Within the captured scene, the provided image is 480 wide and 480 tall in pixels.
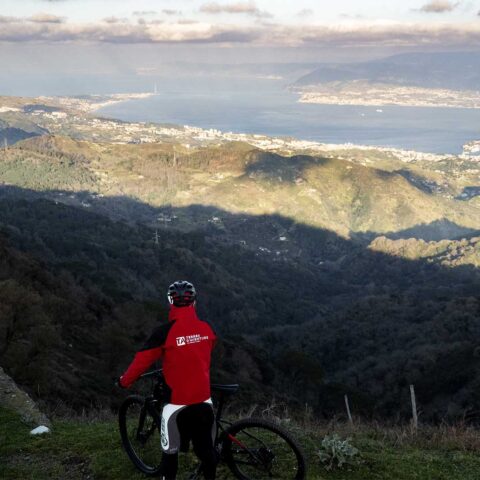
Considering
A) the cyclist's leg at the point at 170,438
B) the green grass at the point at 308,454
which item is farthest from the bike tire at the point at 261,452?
the cyclist's leg at the point at 170,438

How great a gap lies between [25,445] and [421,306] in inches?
4586

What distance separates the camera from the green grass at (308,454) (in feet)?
27.4

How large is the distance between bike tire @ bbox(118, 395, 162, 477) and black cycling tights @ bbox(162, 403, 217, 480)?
146 cm

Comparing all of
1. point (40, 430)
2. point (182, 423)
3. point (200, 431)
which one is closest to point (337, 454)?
point (200, 431)

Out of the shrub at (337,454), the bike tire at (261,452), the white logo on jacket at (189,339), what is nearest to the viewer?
the white logo on jacket at (189,339)

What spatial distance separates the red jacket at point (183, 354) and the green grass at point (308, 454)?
77.0 inches

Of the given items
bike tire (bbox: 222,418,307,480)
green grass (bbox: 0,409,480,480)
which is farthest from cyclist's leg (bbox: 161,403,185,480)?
green grass (bbox: 0,409,480,480)

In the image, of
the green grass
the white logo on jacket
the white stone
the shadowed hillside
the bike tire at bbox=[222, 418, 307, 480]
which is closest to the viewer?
the white logo on jacket

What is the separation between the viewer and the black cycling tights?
22.8 feet

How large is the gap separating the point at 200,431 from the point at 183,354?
111cm

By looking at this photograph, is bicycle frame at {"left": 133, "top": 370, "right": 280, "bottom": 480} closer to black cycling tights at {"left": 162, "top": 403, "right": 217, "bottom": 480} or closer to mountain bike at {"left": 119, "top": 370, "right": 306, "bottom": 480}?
mountain bike at {"left": 119, "top": 370, "right": 306, "bottom": 480}

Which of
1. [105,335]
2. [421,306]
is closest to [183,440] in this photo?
[105,335]

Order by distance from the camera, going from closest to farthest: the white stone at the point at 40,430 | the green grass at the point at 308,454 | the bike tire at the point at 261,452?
1. the bike tire at the point at 261,452
2. the green grass at the point at 308,454
3. the white stone at the point at 40,430

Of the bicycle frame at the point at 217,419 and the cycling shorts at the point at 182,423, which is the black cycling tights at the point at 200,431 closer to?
the cycling shorts at the point at 182,423
